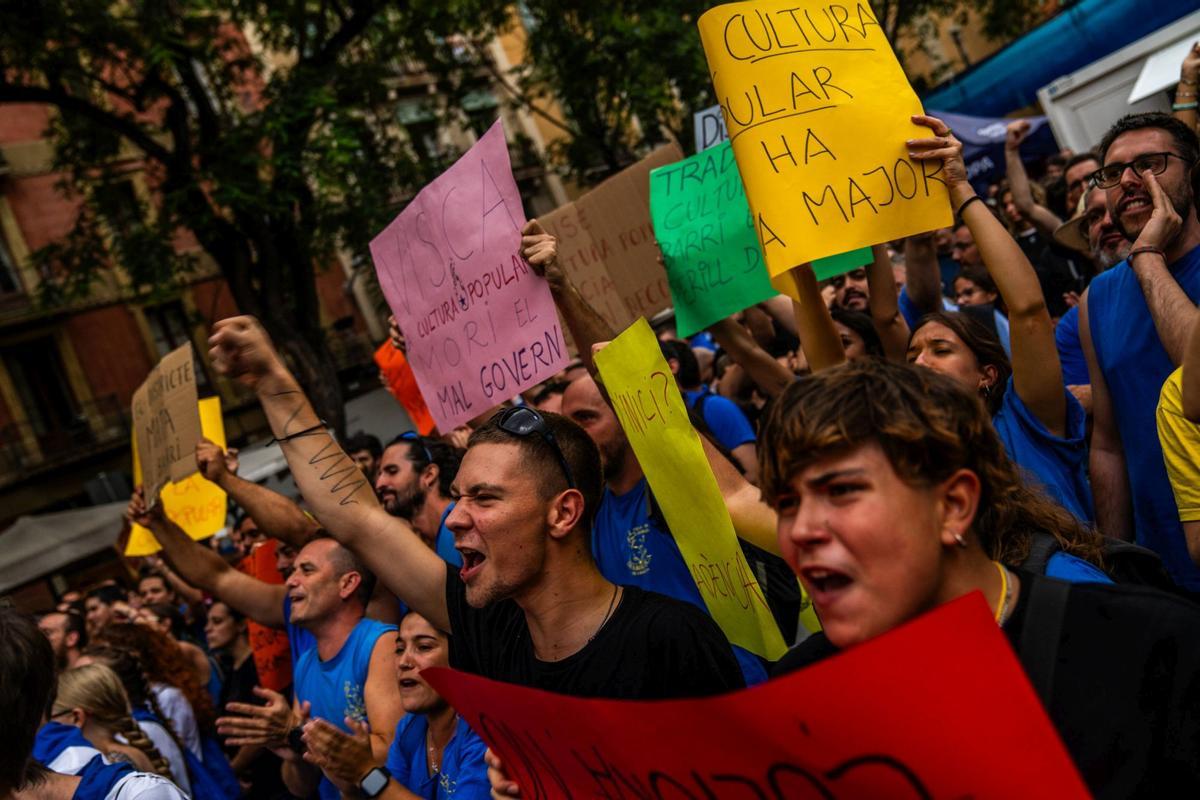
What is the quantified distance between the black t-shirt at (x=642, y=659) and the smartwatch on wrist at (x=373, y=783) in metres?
0.40

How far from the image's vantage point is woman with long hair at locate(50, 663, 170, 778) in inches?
145

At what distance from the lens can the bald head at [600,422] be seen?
3111mm

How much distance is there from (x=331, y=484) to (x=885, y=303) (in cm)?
187

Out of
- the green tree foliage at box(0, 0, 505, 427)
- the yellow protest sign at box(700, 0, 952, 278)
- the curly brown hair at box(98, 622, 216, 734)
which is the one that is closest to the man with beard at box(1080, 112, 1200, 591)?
the yellow protest sign at box(700, 0, 952, 278)

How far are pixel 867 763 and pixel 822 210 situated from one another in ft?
5.19

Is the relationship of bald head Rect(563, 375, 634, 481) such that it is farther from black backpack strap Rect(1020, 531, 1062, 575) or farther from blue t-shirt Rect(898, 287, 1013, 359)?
black backpack strap Rect(1020, 531, 1062, 575)

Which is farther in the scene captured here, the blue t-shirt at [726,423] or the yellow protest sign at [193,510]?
the yellow protest sign at [193,510]

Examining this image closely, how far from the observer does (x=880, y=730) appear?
120 cm

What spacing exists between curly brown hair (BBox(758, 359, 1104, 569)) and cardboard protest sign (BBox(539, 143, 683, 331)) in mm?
2597

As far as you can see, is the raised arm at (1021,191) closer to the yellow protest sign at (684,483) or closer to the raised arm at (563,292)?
the raised arm at (563,292)

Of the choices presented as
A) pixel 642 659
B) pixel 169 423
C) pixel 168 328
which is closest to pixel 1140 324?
pixel 642 659

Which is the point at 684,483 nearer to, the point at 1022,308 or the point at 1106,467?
the point at 1022,308

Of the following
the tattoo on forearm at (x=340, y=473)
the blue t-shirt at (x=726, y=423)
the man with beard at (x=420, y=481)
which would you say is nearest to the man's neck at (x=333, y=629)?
the man with beard at (x=420, y=481)

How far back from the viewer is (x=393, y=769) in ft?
9.25
